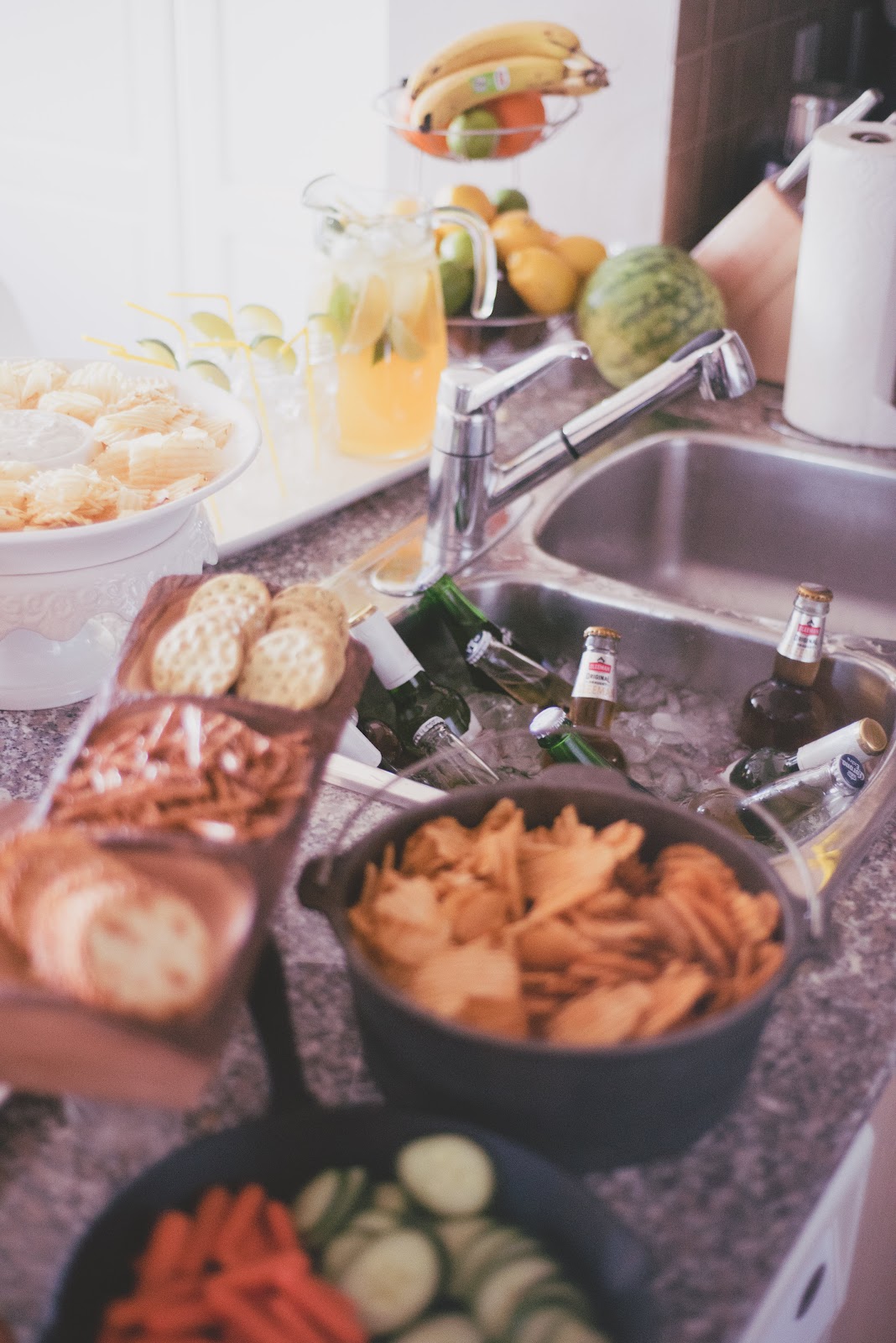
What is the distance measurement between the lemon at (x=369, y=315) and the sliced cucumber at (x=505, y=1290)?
1.01 metres

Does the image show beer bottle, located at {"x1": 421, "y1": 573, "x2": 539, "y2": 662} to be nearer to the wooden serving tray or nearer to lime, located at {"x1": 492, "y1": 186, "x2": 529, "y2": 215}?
the wooden serving tray

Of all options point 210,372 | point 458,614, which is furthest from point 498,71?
point 458,614

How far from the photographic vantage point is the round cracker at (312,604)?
2.45ft

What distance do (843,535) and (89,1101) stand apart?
114cm

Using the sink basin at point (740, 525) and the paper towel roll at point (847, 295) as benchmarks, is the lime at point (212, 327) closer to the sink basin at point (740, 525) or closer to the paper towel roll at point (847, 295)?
the sink basin at point (740, 525)

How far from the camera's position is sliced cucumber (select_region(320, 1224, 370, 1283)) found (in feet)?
1.85

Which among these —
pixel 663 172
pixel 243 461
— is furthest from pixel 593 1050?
pixel 663 172

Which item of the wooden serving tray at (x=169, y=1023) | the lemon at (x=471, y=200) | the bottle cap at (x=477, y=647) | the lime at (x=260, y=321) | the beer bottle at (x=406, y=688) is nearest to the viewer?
the wooden serving tray at (x=169, y=1023)

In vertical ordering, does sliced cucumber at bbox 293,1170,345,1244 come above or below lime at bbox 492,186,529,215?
below

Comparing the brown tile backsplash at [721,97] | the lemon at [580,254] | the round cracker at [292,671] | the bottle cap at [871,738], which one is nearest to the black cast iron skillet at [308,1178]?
the round cracker at [292,671]

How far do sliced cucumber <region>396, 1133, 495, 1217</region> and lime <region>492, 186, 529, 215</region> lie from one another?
140 cm

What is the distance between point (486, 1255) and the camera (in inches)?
22.2

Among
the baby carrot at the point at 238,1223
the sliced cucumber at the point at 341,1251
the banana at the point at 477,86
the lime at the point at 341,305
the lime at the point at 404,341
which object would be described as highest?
the banana at the point at 477,86

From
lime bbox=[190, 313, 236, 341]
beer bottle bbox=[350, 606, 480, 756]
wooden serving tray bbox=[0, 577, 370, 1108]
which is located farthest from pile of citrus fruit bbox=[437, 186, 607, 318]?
wooden serving tray bbox=[0, 577, 370, 1108]
